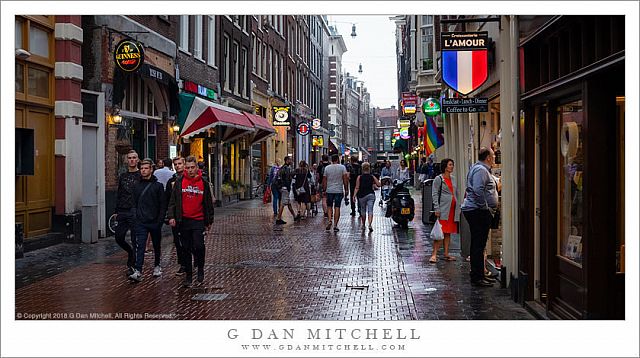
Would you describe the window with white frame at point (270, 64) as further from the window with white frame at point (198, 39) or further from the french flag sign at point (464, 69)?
the french flag sign at point (464, 69)

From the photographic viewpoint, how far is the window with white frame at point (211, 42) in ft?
77.6

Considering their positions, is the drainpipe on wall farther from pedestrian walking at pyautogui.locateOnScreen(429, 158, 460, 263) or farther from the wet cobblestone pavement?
pedestrian walking at pyautogui.locateOnScreen(429, 158, 460, 263)

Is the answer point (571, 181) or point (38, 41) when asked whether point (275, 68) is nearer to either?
point (38, 41)

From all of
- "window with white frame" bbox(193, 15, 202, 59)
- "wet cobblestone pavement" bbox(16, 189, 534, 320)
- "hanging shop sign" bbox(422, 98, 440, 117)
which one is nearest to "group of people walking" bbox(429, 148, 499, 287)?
"wet cobblestone pavement" bbox(16, 189, 534, 320)

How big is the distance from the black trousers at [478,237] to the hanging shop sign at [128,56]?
769 centimetres

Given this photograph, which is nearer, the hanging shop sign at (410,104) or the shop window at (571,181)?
the shop window at (571,181)

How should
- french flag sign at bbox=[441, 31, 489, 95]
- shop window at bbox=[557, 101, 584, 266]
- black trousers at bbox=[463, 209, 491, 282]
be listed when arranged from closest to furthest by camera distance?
shop window at bbox=[557, 101, 584, 266]
black trousers at bbox=[463, 209, 491, 282]
french flag sign at bbox=[441, 31, 489, 95]

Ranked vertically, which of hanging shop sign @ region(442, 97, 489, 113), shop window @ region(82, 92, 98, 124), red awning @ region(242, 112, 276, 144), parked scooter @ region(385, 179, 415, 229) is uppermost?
red awning @ region(242, 112, 276, 144)

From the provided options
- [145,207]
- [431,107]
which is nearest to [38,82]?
[145,207]

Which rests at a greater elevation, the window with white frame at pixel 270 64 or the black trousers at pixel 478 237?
the window with white frame at pixel 270 64

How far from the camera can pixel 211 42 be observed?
78.7 ft

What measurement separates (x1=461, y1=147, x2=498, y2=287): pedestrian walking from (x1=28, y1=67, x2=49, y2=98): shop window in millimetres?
7262

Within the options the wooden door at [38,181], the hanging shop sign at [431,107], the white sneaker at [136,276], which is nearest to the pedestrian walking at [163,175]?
the wooden door at [38,181]

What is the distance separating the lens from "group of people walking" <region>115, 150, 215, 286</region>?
9227 millimetres
